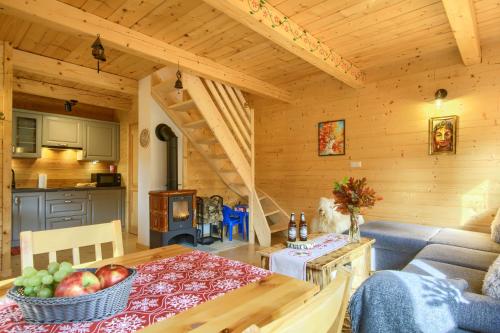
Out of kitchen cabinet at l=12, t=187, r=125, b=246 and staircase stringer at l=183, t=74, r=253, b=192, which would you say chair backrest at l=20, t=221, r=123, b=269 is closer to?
staircase stringer at l=183, t=74, r=253, b=192

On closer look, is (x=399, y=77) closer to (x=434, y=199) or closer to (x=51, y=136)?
(x=434, y=199)

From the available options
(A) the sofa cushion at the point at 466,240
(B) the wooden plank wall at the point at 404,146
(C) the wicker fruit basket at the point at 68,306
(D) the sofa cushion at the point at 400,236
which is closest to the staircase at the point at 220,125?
(B) the wooden plank wall at the point at 404,146

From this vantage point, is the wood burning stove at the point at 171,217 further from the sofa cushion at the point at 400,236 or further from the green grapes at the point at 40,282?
the green grapes at the point at 40,282

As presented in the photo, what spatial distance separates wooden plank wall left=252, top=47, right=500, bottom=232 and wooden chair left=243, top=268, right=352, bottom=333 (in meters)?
3.57

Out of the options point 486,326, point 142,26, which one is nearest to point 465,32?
point 486,326

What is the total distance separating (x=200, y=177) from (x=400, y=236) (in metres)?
3.20

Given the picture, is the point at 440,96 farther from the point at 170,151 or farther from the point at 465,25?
the point at 170,151

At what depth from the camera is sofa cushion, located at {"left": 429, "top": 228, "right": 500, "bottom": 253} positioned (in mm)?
2632

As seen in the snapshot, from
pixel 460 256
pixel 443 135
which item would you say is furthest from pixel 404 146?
pixel 460 256

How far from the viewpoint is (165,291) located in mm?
1023

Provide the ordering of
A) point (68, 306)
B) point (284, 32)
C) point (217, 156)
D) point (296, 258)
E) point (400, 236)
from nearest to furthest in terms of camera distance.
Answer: point (68, 306), point (296, 258), point (284, 32), point (400, 236), point (217, 156)

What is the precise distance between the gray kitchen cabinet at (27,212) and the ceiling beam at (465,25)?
566cm

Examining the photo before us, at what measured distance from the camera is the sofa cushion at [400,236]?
9.77ft

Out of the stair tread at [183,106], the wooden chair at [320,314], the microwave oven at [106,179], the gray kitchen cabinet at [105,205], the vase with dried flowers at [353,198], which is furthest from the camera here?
the microwave oven at [106,179]
